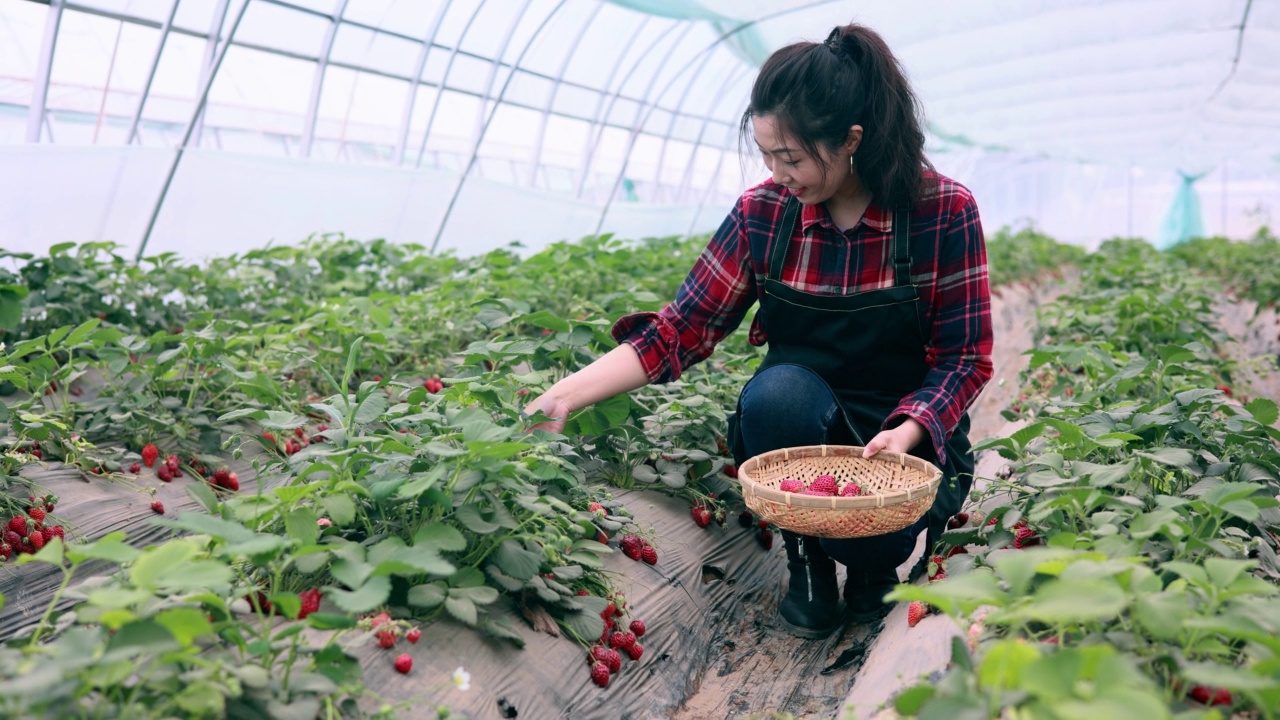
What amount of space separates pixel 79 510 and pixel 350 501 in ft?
3.94

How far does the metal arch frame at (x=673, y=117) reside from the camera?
13.4m

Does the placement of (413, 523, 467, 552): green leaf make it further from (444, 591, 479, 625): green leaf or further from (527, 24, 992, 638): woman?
(527, 24, 992, 638): woman

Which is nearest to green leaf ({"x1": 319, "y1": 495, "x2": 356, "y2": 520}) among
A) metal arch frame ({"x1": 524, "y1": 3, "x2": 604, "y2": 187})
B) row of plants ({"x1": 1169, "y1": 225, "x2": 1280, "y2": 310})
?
row of plants ({"x1": 1169, "y1": 225, "x2": 1280, "y2": 310})

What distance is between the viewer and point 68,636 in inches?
48.9

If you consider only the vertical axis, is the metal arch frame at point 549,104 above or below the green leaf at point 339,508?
above

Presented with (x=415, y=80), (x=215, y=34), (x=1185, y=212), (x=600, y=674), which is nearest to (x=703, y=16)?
(x=415, y=80)

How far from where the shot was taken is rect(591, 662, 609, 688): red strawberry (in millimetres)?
1952

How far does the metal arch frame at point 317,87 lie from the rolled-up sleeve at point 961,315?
6.68m

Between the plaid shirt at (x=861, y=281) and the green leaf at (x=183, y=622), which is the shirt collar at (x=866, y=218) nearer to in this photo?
the plaid shirt at (x=861, y=281)

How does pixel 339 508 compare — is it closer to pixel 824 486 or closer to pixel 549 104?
pixel 824 486

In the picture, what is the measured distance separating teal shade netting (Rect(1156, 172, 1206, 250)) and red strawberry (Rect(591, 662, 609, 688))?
26134mm

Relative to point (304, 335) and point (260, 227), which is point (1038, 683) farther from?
point (260, 227)

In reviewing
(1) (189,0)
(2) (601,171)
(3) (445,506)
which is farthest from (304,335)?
(2) (601,171)

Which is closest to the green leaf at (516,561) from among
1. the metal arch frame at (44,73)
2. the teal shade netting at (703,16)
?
the metal arch frame at (44,73)
